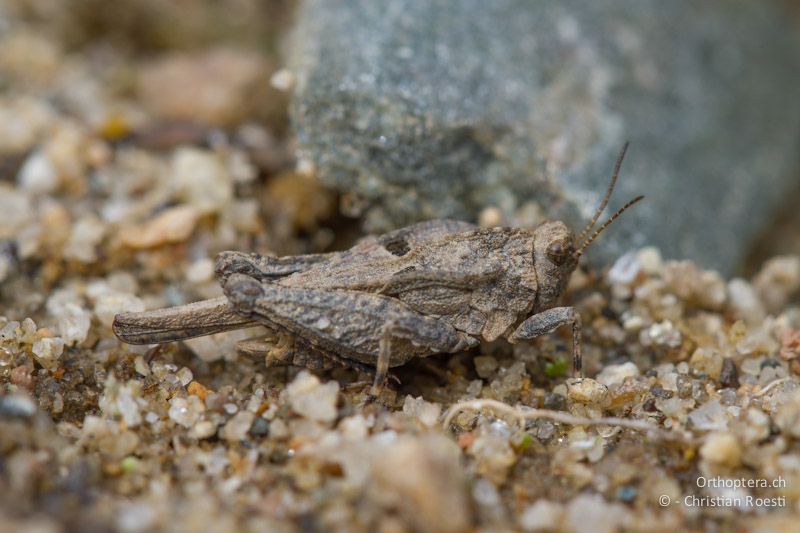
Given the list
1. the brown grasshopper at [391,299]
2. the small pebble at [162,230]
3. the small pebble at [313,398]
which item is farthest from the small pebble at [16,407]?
the small pebble at [162,230]

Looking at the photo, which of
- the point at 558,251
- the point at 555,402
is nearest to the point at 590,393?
the point at 555,402

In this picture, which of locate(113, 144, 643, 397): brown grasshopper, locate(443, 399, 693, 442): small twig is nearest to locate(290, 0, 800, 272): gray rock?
locate(113, 144, 643, 397): brown grasshopper

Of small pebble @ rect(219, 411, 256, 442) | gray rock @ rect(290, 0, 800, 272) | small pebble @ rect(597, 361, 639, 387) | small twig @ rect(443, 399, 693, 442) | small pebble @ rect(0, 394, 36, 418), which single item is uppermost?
gray rock @ rect(290, 0, 800, 272)

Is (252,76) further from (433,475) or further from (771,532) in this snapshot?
(771,532)

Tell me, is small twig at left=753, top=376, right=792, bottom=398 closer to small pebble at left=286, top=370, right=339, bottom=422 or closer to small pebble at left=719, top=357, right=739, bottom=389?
small pebble at left=719, top=357, right=739, bottom=389

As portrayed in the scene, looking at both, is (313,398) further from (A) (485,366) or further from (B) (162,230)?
(B) (162,230)

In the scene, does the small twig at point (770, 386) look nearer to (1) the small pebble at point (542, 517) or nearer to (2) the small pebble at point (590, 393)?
(2) the small pebble at point (590, 393)

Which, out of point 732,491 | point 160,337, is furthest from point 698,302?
point 160,337
